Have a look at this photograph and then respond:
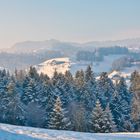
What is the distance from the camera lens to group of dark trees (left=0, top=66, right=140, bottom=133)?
4762 cm

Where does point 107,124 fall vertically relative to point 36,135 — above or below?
below

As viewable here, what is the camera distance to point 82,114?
2076 inches

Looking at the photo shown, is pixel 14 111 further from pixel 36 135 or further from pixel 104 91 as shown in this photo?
pixel 36 135

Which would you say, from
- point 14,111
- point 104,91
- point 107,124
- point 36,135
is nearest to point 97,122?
point 107,124

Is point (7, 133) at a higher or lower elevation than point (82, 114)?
higher

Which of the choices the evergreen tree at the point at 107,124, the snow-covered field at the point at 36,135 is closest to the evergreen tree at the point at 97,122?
the evergreen tree at the point at 107,124

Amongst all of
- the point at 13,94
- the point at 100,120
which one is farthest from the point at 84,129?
the point at 13,94

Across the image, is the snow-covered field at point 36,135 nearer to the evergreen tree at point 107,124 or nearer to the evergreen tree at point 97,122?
the evergreen tree at point 107,124

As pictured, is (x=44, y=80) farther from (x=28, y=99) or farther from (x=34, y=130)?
(x=34, y=130)

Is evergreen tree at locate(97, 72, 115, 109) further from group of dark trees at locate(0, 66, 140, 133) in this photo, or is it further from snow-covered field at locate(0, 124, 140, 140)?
snow-covered field at locate(0, 124, 140, 140)

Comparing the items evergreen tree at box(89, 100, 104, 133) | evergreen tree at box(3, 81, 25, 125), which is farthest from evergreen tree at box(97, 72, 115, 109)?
evergreen tree at box(89, 100, 104, 133)

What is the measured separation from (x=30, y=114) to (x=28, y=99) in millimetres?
5463

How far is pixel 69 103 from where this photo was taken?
61250 millimetres

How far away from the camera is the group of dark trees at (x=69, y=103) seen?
47.6 metres
